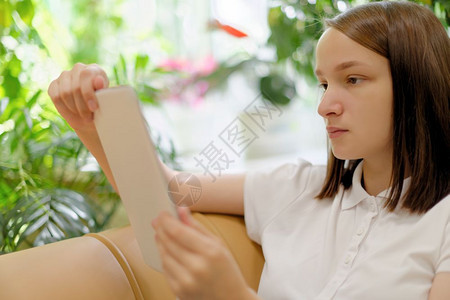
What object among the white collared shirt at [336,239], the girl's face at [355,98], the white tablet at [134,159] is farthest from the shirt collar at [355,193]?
the white tablet at [134,159]

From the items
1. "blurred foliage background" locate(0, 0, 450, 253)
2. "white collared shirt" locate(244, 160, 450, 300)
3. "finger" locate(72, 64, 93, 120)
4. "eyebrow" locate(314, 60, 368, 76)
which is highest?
"finger" locate(72, 64, 93, 120)

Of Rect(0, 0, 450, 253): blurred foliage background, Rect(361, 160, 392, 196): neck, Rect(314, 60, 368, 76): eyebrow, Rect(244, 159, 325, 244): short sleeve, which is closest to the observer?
Rect(314, 60, 368, 76): eyebrow

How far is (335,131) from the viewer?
1048 millimetres

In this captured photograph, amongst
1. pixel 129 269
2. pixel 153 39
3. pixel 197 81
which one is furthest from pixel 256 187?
pixel 153 39

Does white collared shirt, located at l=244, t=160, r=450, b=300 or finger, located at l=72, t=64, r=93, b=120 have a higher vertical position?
finger, located at l=72, t=64, r=93, b=120

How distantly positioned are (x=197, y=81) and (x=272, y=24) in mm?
825

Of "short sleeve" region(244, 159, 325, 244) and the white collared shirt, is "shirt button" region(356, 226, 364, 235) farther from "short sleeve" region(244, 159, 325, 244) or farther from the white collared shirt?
"short sleeve" region(244, 159, 325, 244)

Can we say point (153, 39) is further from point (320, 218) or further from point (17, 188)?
point (320, 218)

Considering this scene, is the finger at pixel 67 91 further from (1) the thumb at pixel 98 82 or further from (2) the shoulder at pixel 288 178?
(2) the shoulder at pixel 288 178

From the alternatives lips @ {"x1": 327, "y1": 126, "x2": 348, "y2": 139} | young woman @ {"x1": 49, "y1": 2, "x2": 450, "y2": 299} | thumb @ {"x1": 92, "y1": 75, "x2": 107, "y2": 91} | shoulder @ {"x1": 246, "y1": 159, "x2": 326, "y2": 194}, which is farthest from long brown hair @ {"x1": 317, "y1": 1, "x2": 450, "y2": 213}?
thumb @ {"x1": 92, "y1": 75, "x2": 107, "y2": 91}

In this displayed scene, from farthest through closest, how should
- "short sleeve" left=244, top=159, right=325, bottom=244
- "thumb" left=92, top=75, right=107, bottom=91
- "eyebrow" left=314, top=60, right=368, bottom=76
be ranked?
"short sleeve" left=244, top=159, right=325, bottom=244 → "eyebrow" left=314, top=60, right=368, bottom=76 → "thumb" left=92, top=75, right=107, bottom=91

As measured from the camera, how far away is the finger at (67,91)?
3.02ft

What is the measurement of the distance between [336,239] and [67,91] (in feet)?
2.03

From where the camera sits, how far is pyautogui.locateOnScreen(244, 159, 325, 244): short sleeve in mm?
1237
